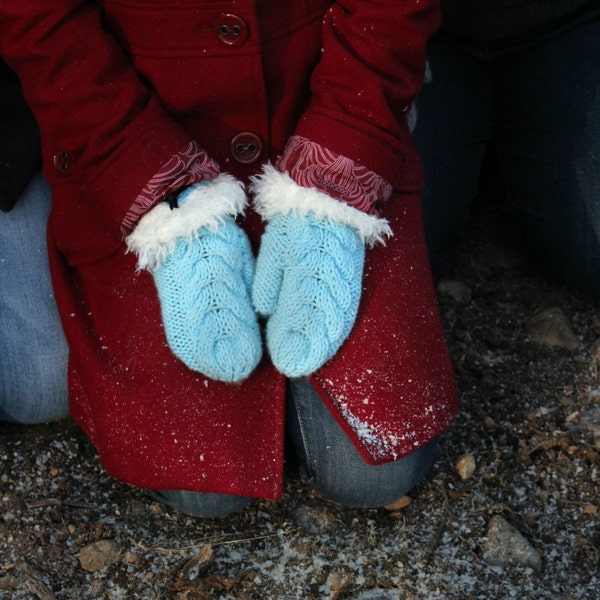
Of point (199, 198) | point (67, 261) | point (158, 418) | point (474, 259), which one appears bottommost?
point (474, 259)

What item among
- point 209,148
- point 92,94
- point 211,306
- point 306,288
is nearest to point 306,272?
point 306,288

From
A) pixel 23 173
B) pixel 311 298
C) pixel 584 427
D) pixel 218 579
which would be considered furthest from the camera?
pixel 584 427

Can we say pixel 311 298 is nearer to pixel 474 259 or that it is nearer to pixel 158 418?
pixel 158 418

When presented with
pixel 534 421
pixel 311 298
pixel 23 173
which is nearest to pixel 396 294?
pixel 311 298

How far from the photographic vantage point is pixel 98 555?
4.57ft

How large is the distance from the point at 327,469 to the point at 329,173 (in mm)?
452

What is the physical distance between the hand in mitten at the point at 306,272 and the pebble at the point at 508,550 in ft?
1.34

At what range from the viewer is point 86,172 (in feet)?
4.29

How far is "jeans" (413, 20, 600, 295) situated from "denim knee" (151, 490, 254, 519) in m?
0.75

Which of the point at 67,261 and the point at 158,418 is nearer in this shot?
the point at 158,418

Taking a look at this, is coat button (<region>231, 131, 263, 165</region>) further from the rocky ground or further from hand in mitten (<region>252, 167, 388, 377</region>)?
the rocky ground

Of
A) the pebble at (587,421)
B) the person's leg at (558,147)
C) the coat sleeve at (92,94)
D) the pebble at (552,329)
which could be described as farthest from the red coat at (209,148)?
the person's leg at (558,147)

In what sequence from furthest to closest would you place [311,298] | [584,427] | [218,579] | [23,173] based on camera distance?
[584,427] → [23,173] → [218,579] → [311,298]

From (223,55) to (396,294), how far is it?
16.4 inches
